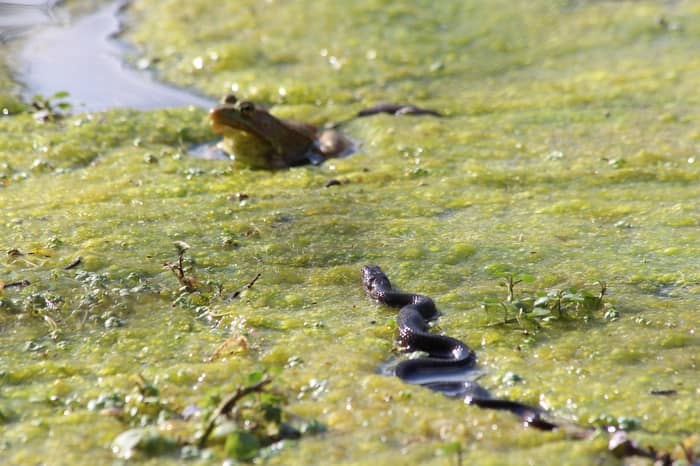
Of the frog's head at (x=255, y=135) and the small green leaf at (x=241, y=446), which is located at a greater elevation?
the frog's head at (x=255, y=135)

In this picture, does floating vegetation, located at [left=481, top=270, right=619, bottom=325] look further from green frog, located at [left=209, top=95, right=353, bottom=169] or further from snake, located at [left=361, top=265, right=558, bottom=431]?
green frog, located at [left=209, top=95, right=353, bottom=169]

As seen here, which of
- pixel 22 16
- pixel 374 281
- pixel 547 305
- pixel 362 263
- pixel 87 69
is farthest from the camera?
pixel 22 16

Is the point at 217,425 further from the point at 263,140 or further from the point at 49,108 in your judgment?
the point at 49,108

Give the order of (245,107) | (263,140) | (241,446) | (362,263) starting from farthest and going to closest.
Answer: (245,107) → (263,140) → (362,263) → (241,446)

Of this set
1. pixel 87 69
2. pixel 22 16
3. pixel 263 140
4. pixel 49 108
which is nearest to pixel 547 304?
pixel 263 140

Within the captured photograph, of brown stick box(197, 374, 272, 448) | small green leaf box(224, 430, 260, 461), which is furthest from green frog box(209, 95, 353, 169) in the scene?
small green leaf box(224, 430, 260, 461)

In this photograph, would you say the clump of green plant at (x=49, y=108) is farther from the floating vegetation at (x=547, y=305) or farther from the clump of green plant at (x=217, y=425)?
the clump of green plant at (x=217, y=425)

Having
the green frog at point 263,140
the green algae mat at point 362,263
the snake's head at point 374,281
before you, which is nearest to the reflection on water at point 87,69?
the green algae mat at point 362,263
